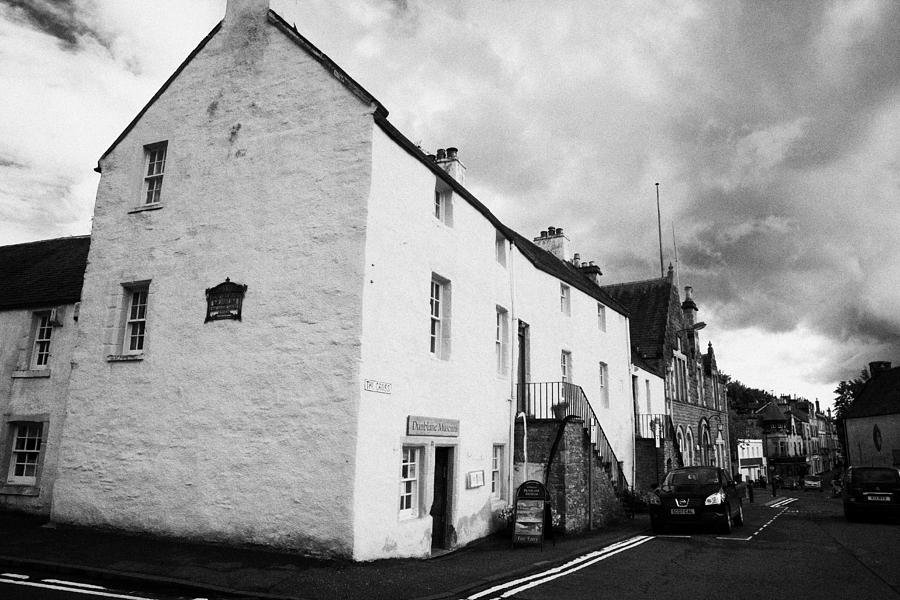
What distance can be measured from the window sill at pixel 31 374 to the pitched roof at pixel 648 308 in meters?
26.3

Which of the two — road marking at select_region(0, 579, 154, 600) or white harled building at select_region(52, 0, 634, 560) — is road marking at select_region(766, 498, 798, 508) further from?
road marking at select_region(0, 579, 154, 600)

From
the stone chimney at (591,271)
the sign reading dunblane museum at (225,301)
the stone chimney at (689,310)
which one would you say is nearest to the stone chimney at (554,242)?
the stone chimney at (591,271)

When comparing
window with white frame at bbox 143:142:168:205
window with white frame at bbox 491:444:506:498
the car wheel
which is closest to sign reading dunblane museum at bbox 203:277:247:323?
window with white frame at bbox 143:142:168:205

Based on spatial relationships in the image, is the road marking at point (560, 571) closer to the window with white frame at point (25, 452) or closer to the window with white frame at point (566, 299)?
the window with white frame at point (566, 299)

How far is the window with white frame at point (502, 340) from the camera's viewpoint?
53.7 feet

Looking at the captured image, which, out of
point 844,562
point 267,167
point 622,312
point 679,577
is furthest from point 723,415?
point 267,167

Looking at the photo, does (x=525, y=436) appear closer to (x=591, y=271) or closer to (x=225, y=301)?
(x=225, y=301)

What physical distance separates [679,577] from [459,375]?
19.5 feet

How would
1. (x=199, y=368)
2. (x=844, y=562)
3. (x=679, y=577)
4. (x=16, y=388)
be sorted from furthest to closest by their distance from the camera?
(x=16, y=388) < (x=199, y=368) < (x=844, y=562) < (x=679, y=577)

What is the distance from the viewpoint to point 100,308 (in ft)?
43.7

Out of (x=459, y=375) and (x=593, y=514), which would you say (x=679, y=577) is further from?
(x=593, y=514)

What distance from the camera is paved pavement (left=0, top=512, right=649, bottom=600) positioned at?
796 cm

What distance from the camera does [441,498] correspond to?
42.7ft

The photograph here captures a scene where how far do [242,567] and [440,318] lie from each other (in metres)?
6.46
